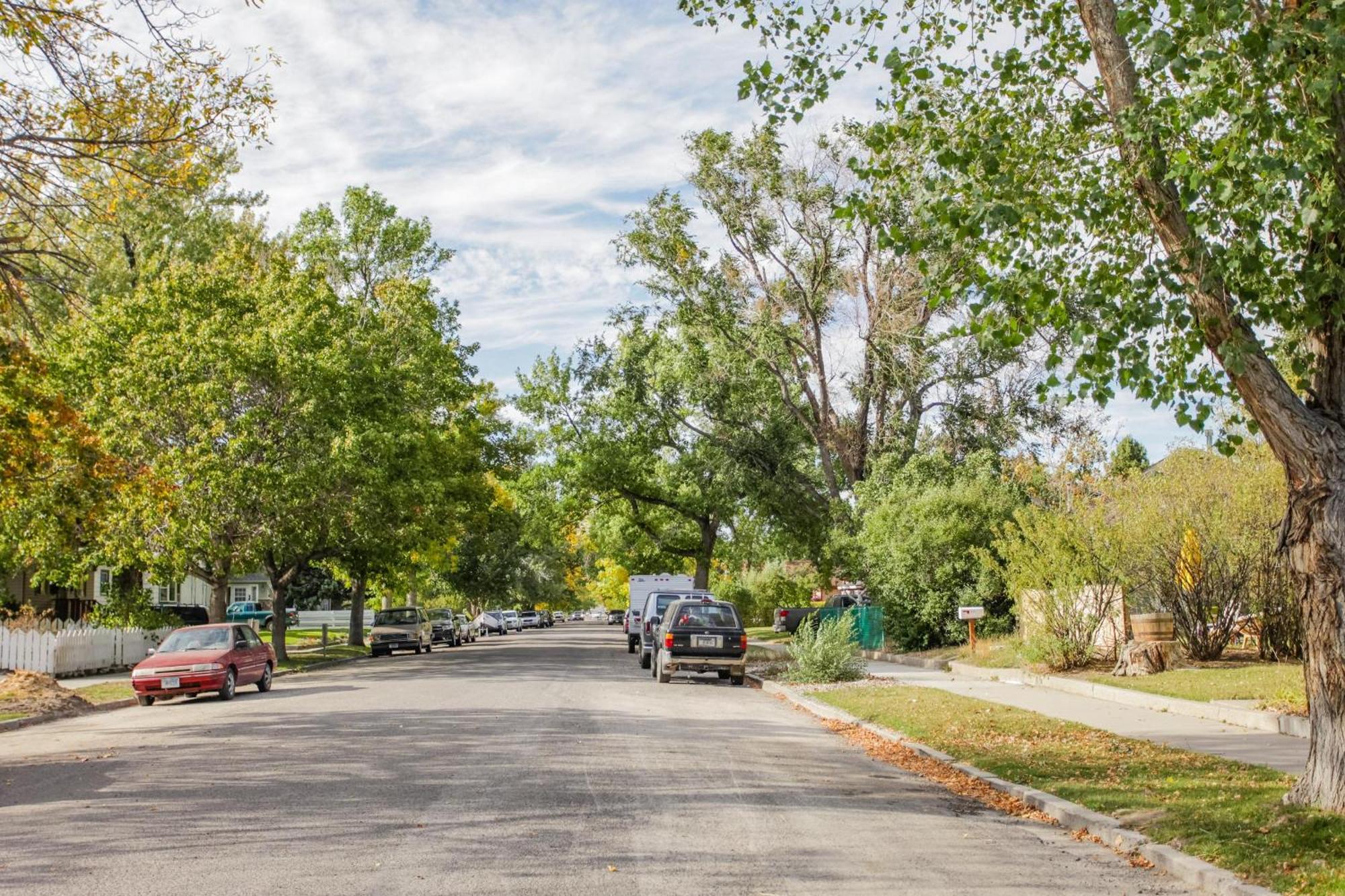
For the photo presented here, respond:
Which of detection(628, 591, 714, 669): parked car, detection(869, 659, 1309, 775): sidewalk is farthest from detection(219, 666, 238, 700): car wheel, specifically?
detection(869, 659, 1309, 775): sidewalk

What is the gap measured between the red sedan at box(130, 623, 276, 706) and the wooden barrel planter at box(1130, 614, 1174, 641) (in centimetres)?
1607

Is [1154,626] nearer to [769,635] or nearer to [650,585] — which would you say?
[650,585]

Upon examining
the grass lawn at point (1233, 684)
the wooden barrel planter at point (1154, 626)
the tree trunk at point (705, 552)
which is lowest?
the grass lawn at point (1233, 684)

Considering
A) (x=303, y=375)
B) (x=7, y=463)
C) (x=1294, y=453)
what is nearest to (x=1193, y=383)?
(x=1294, y=453)

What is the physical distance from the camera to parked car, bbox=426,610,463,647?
1906 inches

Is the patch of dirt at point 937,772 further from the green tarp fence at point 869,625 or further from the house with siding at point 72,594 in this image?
the house with siding at point 72,594

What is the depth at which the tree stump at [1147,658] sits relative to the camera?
64.4 feet

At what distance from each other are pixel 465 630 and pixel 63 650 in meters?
27.8

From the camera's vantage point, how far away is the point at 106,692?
74.9 ft

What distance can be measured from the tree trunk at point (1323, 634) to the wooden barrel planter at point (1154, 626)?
38.5 ft

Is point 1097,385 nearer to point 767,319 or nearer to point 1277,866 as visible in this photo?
point 1277,866

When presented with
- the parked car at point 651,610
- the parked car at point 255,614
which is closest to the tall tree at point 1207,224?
the parked car at point 651,610

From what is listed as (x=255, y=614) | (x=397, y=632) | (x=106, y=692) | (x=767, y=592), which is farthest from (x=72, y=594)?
(x=767, y=592)

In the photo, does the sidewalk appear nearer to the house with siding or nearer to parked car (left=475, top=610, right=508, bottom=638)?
the house with siding
